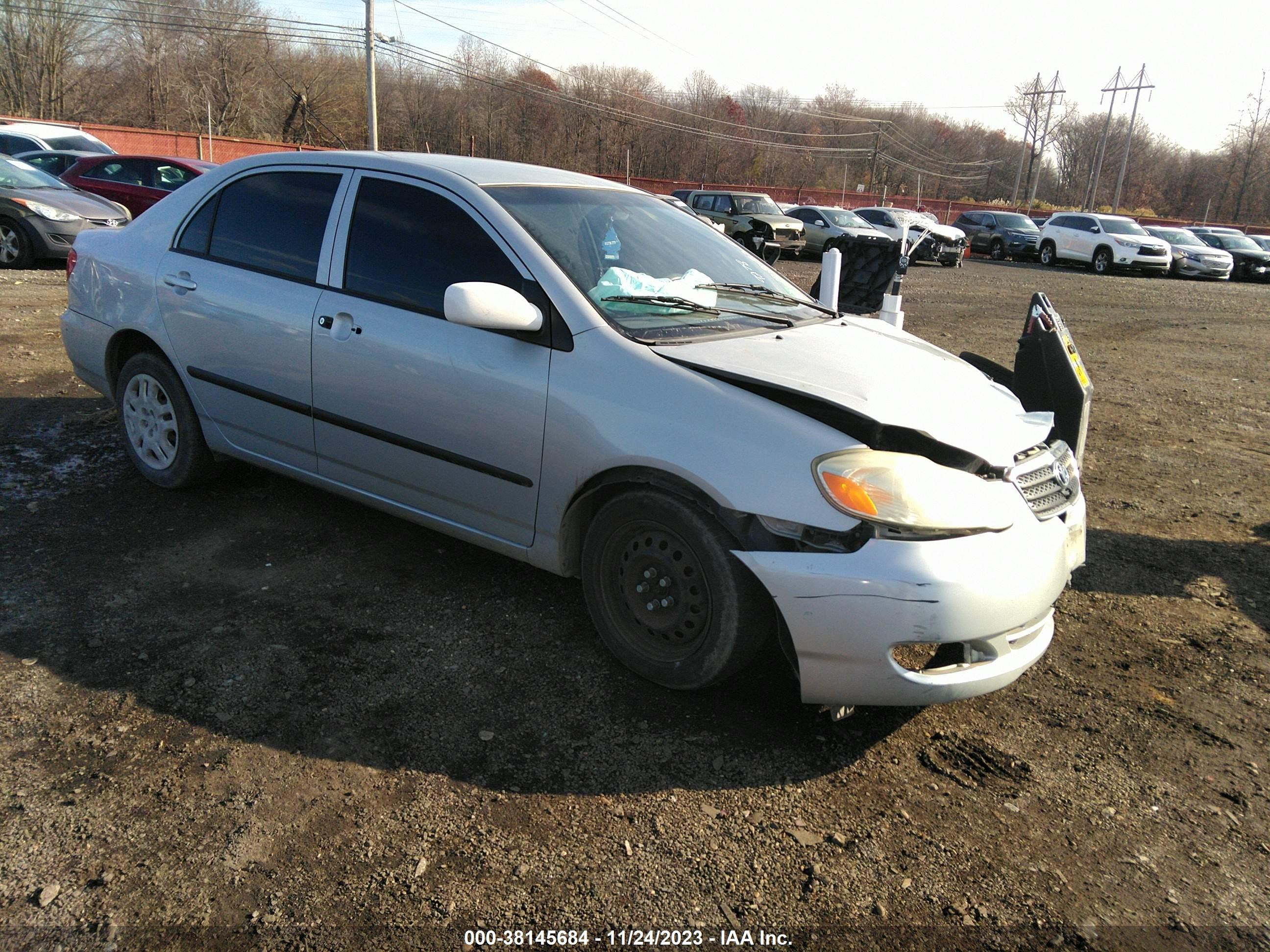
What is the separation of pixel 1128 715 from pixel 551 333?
7.96 ft

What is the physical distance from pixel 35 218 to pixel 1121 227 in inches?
1047

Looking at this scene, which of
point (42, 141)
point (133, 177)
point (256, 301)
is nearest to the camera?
point (256, 301)

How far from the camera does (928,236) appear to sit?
78.2 feet

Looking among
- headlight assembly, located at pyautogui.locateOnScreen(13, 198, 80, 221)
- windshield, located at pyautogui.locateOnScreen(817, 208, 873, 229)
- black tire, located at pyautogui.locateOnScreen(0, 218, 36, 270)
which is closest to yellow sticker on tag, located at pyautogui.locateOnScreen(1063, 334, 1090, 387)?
headlight assembly, located at pyautogui.locateOnScreen(13, 198, 80, 221)

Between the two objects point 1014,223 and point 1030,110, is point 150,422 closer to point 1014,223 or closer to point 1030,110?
point 1014,223

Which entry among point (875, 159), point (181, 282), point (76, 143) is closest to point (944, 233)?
point (76, 143)

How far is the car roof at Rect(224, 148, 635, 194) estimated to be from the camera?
3.78 m

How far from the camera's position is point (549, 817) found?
8.37ft

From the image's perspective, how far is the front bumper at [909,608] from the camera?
2623 mm

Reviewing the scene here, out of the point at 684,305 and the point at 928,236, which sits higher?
the point at 928,236

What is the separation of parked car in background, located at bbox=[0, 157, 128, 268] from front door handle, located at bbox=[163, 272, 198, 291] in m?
8.81

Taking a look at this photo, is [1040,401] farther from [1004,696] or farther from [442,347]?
[442,347]

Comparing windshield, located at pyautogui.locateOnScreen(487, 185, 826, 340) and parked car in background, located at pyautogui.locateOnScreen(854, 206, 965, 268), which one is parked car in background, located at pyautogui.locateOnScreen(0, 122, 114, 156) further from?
parked car in background, located at pyautogui.locateOnScreen(854, 206, 965, 268)

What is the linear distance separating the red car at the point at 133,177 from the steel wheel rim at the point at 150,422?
35.1ft
